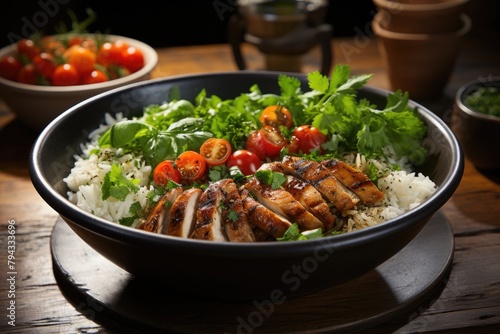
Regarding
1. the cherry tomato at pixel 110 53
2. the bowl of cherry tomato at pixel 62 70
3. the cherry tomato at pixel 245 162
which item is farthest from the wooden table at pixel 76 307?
the cherry tomato at pixel 245 162

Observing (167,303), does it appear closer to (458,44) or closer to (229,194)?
(229,194)

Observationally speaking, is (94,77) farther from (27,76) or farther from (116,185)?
(116,185)

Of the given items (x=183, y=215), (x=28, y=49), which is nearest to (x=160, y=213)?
(x=183, y=215)

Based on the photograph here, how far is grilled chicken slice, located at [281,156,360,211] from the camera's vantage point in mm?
2138

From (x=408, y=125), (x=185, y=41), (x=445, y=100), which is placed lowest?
(x=185, y=41)

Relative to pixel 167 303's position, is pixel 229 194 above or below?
above

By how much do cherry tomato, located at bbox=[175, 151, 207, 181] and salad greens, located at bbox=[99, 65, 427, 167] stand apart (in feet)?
0.27

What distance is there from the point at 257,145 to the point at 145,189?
481 mm

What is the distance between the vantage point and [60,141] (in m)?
2.47

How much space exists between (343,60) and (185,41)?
335 cm

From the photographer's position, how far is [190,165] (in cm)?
233

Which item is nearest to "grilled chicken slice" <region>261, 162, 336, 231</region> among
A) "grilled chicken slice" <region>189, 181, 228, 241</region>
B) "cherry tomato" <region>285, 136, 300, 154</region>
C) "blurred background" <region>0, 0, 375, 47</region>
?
"grilled chicken slice" <region>189, 181, 228, 241</region>

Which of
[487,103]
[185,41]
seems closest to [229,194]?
[487,103]

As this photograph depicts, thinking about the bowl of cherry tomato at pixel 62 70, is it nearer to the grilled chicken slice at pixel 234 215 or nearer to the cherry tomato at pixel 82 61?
the cherry tomato at pixel 82 61
